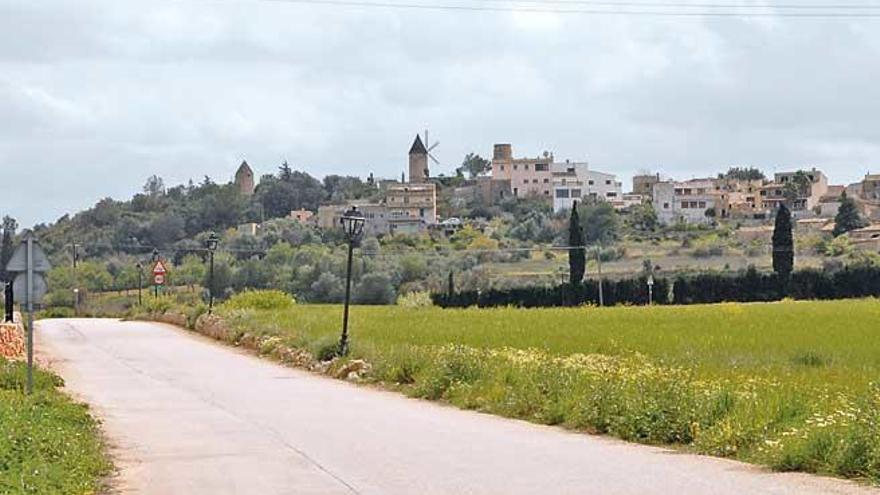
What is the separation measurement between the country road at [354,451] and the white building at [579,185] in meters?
153

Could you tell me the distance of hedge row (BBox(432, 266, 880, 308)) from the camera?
78188 mm

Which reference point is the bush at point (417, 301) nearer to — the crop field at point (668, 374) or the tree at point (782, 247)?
the tree at point (782, 247)

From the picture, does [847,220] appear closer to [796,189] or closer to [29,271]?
[796,189]

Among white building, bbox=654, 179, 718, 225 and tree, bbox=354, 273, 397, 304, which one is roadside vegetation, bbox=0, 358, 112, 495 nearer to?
tree, bbox=354, 273, 397, 304

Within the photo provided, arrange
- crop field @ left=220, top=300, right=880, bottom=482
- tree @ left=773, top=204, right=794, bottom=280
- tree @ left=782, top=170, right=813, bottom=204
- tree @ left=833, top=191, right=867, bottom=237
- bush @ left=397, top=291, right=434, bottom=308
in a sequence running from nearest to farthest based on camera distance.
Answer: crop field @ left=220, top=300, right=880, bottom=482, bush @ left=397, top=291, right=434, bottom=308, tree @ left=773, top=204, right=794, bottom=280, tree @ left=833, top=191, right=867, bottom=237, tree @ left=782, top=170, right=813, bottom=204

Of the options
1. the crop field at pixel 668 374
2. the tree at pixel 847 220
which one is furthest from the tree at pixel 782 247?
the tree at pixel 847 220

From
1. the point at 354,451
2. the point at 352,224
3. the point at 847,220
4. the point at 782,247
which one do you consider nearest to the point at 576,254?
the point at 782,247

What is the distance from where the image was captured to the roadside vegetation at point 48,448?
1323cm

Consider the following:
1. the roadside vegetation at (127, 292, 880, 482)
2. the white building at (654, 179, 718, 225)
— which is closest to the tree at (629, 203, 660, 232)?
the white building at (654, 179, 718, 225)

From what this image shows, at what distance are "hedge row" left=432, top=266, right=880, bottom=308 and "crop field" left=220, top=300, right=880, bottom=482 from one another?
92.6 ft

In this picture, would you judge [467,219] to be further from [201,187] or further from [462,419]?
[462,419]

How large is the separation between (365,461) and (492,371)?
30.7ft

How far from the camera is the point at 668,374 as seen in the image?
66.6ft

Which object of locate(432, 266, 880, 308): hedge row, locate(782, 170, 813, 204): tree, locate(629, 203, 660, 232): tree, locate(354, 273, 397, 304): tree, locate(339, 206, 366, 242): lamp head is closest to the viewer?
locate(339, 206, 366, 242): lamp head
